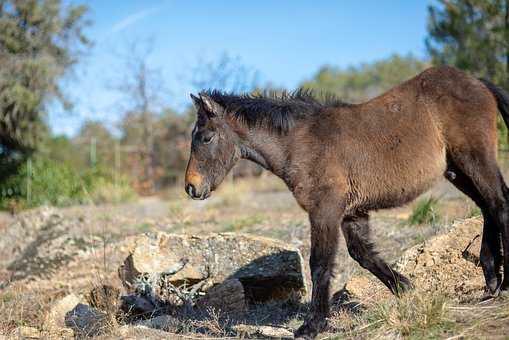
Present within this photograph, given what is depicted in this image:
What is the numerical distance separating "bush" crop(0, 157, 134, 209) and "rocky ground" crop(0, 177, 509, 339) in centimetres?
858

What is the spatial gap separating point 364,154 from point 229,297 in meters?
2.80

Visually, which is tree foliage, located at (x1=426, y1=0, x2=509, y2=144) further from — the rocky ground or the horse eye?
the horse eye

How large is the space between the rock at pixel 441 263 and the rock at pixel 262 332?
1.19 m

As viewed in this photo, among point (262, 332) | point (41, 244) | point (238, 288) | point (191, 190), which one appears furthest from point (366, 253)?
point (41, 244)

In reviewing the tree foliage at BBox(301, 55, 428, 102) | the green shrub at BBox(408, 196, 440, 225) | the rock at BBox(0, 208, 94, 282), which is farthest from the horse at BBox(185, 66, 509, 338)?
the tree foliage at BBox(301, 55, 428, 102)

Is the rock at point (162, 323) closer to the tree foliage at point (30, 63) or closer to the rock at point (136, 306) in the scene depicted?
the rock at point (136, 306)

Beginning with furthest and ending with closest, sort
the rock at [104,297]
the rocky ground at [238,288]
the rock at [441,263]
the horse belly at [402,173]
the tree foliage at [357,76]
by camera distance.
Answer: the tree foliage at [357,76] < the rock at [104,297] < the rock at [441,263] < the horse belly at [402,173] < the rocky ground at [238,288]

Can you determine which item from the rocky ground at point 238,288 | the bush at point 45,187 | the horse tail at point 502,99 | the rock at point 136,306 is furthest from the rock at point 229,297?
the bush at point 45,187

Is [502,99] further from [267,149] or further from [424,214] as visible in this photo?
[424,214]

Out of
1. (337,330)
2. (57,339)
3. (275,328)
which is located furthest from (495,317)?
(57,339)

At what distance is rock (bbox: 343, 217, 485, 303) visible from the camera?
23.2ft

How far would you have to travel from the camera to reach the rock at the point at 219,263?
315 inches

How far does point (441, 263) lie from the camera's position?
7.25 meters

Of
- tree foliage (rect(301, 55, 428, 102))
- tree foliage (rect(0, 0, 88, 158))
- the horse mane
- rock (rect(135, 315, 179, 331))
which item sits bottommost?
rock (rect(135, 315, 179, 331))
